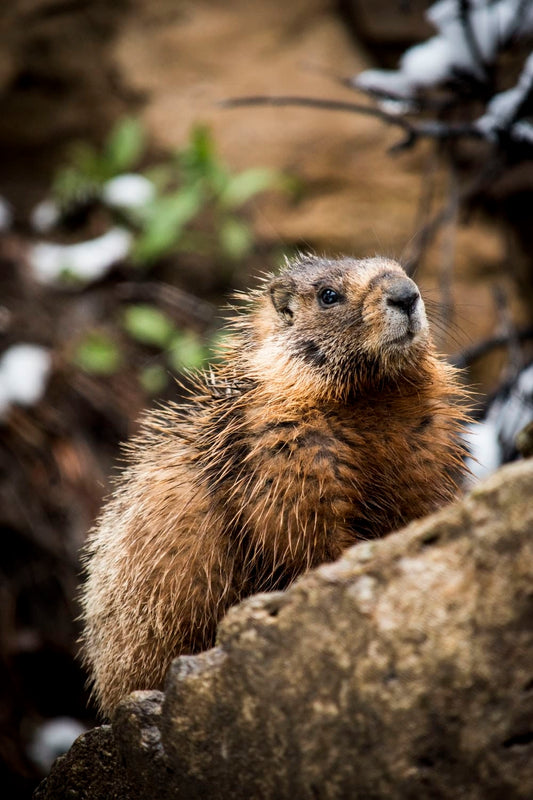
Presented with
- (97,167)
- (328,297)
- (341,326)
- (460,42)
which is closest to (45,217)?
(97,167)

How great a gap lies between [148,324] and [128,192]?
162 cm

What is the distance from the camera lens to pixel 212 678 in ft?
9.57

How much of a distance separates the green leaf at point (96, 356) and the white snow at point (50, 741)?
340 cm

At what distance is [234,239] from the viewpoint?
35.2 feet

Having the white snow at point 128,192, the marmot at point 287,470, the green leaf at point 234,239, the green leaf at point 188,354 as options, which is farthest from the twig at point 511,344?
the white snow at point 128,192

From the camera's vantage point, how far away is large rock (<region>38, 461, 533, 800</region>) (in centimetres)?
248

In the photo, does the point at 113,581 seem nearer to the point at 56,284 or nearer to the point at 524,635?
the point at 524,635

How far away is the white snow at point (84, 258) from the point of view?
33.9ft

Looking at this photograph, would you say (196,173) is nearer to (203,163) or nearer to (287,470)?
(203,163)

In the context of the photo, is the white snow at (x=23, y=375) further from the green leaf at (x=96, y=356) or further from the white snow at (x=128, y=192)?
A: the white snow at (x=128, y=192)

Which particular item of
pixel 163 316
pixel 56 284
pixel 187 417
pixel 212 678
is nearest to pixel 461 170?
pixel 163 316

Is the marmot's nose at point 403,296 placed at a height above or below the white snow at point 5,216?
below

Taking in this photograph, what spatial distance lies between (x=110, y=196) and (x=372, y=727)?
8830 mm

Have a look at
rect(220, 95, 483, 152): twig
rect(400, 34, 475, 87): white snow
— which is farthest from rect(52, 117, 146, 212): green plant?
rect(400, 34, 475, 87): white snow
